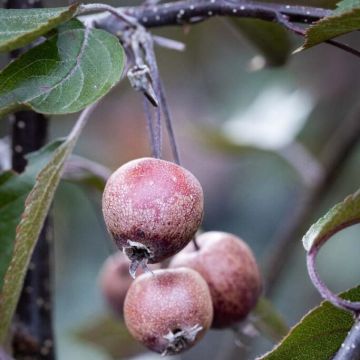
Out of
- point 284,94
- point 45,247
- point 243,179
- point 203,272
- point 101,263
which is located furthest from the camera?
point 243,179

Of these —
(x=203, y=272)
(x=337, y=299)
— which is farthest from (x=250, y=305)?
(x=337, y=299)

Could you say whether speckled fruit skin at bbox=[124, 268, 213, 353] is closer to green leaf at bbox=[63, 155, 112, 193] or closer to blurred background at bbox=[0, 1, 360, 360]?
green leaf at bbox=[63, 155, 112, 193]

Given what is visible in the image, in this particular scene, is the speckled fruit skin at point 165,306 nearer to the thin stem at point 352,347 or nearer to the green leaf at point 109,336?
the thin stem at point 352,347

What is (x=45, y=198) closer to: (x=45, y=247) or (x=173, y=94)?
(x=45, y=247)

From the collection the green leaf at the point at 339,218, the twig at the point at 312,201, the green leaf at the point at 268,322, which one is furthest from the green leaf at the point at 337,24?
the twig at the point at 312,201

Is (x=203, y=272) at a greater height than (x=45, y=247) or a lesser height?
greater

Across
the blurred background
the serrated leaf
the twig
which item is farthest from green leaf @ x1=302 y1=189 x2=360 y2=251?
the blurred background

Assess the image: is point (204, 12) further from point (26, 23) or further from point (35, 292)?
point (35, 292)

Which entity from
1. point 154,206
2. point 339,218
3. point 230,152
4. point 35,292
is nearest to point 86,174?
point 35,292
